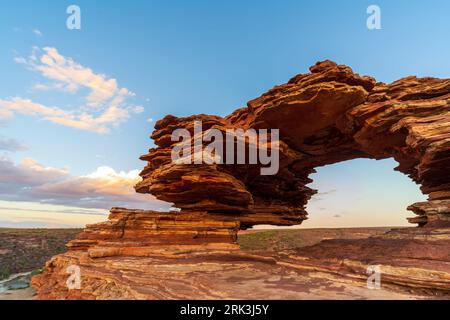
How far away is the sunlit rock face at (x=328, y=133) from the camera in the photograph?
16.9 m

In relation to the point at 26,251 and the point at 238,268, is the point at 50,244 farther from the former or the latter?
the point at 238,268

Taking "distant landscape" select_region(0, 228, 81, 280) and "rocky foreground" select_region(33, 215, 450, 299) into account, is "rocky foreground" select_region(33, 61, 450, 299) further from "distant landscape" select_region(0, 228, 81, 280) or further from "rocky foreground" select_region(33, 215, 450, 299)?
"distant landscape" select_region(0, 228, 81, 280)

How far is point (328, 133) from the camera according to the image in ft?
72.5

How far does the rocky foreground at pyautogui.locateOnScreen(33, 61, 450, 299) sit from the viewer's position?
1226 centimetres

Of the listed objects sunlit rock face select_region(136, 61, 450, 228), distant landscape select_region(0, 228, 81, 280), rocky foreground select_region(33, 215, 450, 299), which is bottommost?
distant landscape select_region(0, 228, 81, 280)

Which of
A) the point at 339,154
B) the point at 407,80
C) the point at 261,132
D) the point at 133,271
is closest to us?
the point at 133,271

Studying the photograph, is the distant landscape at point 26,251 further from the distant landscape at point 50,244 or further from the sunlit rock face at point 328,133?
the sunlit rock face at point 328,133

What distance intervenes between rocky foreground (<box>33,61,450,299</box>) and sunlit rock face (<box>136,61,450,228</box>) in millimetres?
77

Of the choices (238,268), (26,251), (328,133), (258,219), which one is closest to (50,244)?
(26,251)

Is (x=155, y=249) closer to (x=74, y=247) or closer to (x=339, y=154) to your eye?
(x=74, y=247)

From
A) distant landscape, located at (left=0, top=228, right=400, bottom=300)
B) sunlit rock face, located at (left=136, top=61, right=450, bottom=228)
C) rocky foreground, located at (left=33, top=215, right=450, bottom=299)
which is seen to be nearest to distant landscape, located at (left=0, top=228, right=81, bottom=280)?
distant landscape, located at (left=0, top=228, right=400, bottom=300)

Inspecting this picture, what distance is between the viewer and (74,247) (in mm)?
19703
